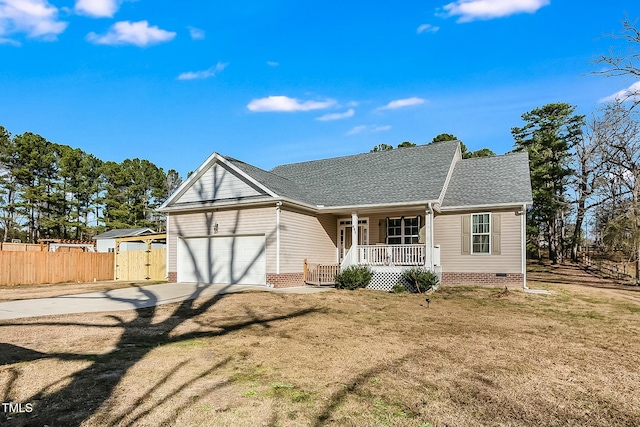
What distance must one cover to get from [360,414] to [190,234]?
14.7 m

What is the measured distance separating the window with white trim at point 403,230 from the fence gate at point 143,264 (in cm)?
1228

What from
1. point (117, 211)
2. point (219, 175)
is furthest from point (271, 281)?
point (117, 211)

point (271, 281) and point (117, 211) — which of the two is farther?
point (117, 211)

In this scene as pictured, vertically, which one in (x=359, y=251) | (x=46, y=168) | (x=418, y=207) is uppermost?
(x=46, y=168)

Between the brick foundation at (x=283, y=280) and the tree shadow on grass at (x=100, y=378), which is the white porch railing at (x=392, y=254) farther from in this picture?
the tree shadow on grass at (x=100, y=378)

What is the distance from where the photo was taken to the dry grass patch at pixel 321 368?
3.96 meters

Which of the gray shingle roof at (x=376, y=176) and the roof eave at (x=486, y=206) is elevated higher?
the gray shingle roof at (x=376, y=176)

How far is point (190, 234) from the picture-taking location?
56.8 ft

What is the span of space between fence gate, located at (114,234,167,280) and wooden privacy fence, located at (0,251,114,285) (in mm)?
784

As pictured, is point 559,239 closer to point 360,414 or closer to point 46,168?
point 360,414

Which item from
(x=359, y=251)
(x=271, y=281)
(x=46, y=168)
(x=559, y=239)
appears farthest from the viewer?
(x=46, y=168)

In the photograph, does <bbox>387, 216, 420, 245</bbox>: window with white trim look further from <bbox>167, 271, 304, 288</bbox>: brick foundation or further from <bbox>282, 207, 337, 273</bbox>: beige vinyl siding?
<bbox>167, 271, 304, 288</bbox>: brick foundation

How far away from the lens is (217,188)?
1691cm

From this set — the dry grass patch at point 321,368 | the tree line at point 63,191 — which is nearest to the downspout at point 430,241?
the dry grass patch at point 321,368
